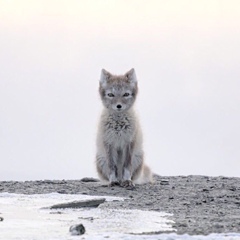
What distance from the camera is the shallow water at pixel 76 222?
8.41 meters

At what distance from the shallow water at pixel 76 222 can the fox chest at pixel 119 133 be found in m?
2.99

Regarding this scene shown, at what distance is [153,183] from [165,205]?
4008 mm

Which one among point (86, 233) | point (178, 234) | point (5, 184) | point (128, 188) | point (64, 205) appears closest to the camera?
point (178, 234)

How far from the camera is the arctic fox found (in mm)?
15398

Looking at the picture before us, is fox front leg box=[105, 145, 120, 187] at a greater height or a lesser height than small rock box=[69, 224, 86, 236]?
greater

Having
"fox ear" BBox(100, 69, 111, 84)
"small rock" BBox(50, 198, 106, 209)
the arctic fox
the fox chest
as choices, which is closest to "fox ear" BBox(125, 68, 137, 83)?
the arctic fox

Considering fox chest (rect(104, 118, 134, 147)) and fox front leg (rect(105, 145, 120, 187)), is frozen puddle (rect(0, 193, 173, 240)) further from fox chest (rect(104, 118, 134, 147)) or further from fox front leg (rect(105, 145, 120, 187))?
fox chest (rect(104, 118, 134, 147))

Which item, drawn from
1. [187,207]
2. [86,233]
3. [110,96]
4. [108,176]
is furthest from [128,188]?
[86,233]

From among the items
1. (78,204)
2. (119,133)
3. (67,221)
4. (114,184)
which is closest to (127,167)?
(114,184)

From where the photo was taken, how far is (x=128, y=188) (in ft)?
48.8

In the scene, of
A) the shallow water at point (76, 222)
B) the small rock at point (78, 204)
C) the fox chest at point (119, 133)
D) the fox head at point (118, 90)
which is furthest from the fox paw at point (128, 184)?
the small rock at point (78, 204)

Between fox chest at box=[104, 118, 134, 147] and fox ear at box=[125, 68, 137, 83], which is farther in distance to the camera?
fox ear at box=[125, 68, 137, 83]

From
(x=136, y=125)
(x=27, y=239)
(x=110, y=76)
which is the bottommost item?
(x=27, y=239)

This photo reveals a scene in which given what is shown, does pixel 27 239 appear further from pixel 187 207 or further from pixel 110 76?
pixel 110 76
